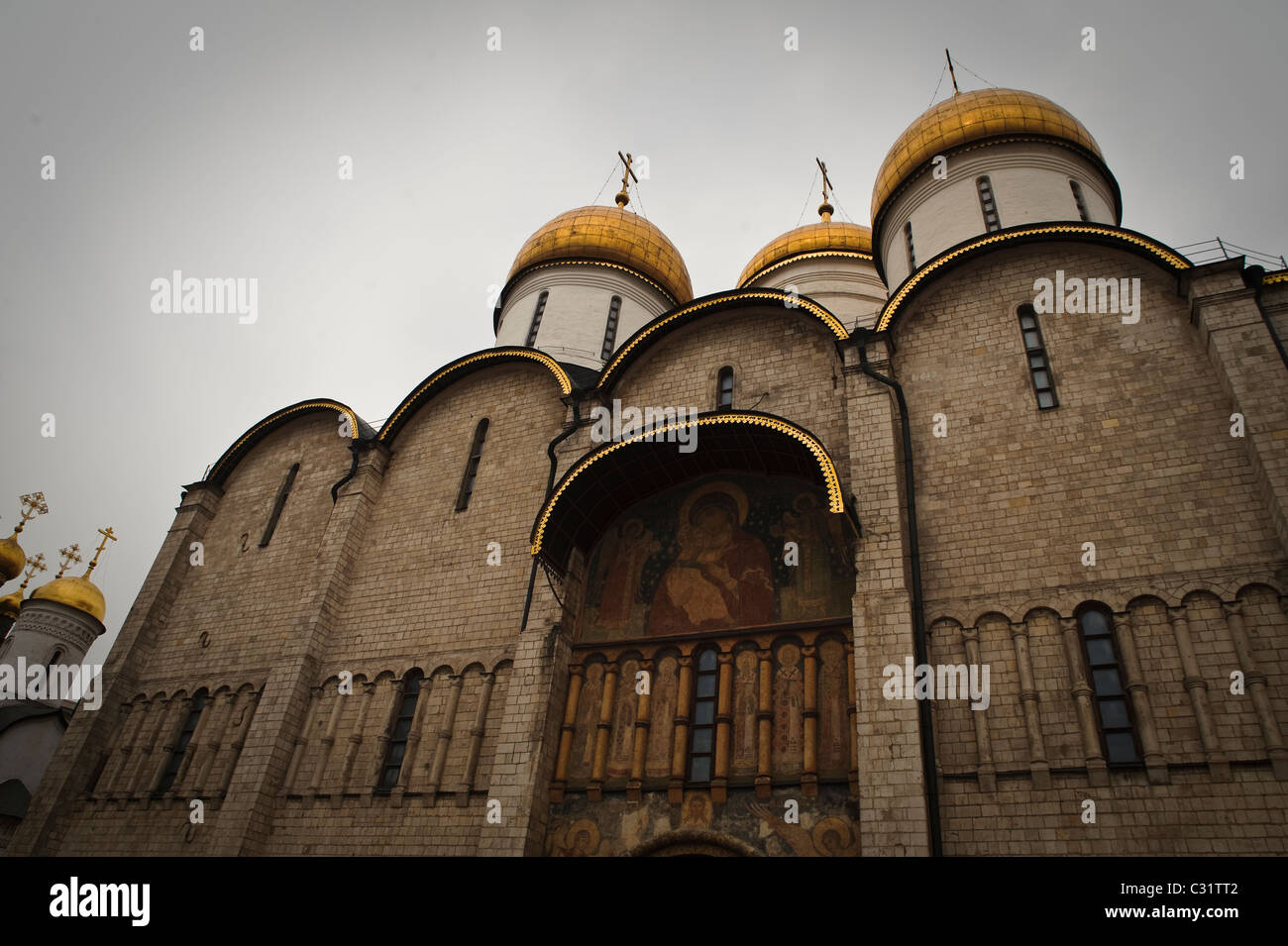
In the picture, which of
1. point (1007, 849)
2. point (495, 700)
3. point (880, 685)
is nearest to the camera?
point (1007, 849)

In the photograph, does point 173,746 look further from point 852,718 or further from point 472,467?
point 852,718

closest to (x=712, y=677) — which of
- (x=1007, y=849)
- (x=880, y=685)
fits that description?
(x=880, y=685)

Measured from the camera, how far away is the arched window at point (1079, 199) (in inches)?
489

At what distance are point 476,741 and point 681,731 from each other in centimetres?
263

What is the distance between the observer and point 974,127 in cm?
1323

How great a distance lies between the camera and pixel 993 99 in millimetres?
13469

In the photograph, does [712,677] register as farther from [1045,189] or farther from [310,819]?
[1045,189]

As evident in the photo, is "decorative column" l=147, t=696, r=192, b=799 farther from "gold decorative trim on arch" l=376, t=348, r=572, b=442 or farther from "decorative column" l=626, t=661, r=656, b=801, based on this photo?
"decorative column" l=626, t=661, r=656, b=801

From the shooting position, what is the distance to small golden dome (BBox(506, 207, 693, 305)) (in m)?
16.7

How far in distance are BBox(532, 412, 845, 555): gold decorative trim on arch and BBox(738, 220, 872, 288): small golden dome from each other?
32.2ft

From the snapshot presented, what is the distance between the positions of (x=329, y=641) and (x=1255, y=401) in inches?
452

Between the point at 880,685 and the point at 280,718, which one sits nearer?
the point at 880,685

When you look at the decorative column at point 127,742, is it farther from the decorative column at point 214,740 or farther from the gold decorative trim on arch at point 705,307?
the gold decorative trim on arch at point 705,307

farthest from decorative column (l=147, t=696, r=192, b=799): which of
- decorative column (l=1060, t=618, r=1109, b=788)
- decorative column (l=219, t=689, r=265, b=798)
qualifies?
decorative column (l=1060, t=618, r=1109, b=788)
